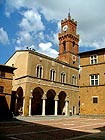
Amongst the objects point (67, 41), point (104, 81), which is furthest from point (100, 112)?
point (67, 41)

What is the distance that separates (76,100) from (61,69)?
9230mm

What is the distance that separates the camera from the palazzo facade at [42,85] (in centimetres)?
4076

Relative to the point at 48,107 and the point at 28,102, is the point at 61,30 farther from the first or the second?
the point at 28,102

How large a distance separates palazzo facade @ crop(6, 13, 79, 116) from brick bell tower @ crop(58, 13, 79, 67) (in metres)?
8.81

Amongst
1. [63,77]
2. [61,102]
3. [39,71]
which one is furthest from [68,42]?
[39,71]

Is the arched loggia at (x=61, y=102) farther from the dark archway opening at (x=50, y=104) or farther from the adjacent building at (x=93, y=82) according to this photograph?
the adjacent building at (x=93, y=82)

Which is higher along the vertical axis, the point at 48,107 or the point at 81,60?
the point at 81,60

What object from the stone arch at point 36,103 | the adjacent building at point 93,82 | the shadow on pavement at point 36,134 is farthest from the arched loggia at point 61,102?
the shadow on pavement at point 36,134

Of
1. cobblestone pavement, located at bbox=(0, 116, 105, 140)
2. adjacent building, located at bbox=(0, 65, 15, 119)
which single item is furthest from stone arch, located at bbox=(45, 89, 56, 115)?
cobblestone pavement, located at bbox=(0, 116, 105, 140)

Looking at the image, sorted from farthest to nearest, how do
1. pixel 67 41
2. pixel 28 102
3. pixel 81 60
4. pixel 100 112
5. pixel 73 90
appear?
pixel 67 41 → pixel 73 90 → pixel 28 102 → pixel 81 60 → pixel 100 112

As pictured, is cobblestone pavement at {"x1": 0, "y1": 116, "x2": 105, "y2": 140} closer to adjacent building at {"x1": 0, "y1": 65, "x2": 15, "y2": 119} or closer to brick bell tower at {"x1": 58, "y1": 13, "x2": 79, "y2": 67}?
adjacent building at {"x1": 0, "y1": 65, "x2": 15, "y2": 119}

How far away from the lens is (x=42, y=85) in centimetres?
4316

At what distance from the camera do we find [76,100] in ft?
172

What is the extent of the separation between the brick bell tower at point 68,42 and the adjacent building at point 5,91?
30.2 meters
